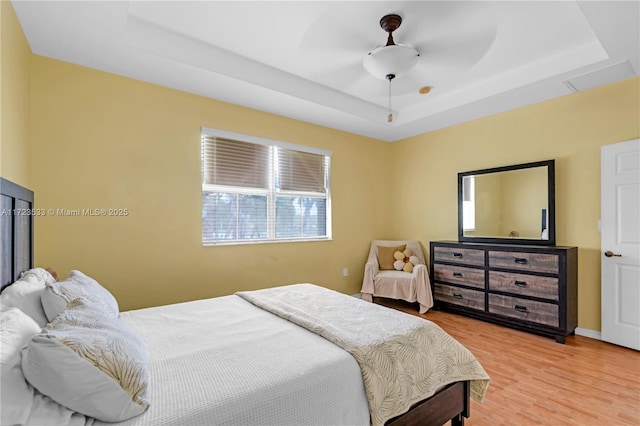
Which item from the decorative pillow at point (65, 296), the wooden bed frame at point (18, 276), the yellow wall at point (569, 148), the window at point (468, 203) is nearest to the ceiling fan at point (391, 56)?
the yellow wall at point (569, 148)

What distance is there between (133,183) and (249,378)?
2368 mm

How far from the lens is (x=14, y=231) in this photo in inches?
67.7

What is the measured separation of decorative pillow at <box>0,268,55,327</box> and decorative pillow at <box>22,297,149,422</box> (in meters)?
0.40

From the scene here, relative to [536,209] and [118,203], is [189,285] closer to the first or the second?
[118,203]

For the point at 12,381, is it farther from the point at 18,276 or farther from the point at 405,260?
the point at 405,260

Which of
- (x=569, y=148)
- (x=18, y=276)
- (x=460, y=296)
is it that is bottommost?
(x=460, y=296)

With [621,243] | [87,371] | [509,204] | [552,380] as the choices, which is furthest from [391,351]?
[509,204]

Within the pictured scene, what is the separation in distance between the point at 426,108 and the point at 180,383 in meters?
3.79

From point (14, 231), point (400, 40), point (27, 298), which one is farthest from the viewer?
point (400, 40)

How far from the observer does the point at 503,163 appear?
3.71 meters

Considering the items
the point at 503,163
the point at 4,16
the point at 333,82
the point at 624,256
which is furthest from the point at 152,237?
the point at 624,256

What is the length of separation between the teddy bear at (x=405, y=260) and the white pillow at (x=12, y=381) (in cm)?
382

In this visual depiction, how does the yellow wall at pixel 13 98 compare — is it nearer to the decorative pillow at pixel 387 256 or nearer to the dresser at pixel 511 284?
the decorative pillow at pixel 387 256

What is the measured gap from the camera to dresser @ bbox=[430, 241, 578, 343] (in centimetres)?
295
